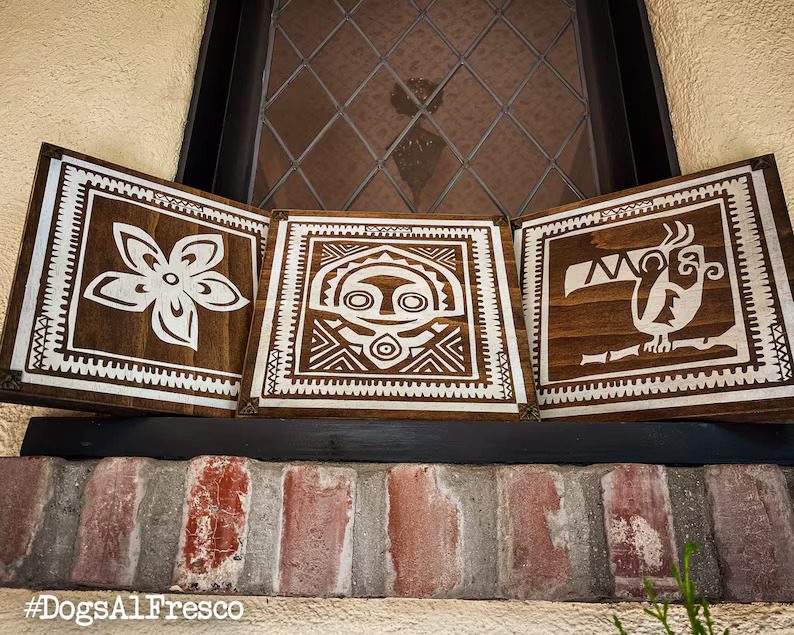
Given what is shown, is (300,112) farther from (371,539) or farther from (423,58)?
(371,539)

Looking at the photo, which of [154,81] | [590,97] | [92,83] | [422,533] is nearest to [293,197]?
[154,81]

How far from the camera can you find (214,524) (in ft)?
2.48

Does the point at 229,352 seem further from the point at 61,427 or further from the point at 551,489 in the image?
the point at 551,489

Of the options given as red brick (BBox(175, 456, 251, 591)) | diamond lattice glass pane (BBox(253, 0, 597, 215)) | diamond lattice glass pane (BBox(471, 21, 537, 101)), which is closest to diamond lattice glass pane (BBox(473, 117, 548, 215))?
diamond lattice glass pane (BBox(253, 0, 597, 215))

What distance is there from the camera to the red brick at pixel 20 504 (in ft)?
2.51

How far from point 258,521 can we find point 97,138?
855mm

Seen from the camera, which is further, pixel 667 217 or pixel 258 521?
pixel 667 217

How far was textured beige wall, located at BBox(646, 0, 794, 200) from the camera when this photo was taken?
113cm

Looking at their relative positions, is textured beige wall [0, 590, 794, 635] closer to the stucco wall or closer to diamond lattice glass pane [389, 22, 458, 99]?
the stucco wall

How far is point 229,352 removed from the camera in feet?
3.13

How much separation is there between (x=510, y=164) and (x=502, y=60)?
0.96 ft

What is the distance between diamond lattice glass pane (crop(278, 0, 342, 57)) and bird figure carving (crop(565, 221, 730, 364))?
903 millimetres

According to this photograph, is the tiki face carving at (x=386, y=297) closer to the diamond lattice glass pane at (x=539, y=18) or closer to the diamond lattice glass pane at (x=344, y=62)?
the diamond lattice glass pane at (x=344, y=62)

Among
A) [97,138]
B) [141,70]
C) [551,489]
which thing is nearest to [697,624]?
[551,489]
